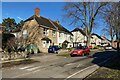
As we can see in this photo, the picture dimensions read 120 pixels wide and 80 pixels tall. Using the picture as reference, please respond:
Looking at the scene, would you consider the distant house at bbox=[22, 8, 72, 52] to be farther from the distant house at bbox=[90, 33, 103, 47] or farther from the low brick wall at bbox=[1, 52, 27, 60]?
the distant house at bbox=[90, 33, 103, 47]

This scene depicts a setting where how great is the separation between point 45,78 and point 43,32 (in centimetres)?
3376

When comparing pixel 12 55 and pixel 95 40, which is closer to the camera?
pixel 12 55

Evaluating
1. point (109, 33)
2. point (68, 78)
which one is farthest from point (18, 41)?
point (109, 33)

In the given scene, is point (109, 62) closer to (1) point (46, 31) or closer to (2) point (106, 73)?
(2) point (106, 73)

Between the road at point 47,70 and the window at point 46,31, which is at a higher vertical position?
the window at point 46,31

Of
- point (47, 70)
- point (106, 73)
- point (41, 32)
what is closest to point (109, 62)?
point (47, 70)

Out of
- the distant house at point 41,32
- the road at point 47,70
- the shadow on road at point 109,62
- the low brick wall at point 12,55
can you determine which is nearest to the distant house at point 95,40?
the distant house at point 41,32

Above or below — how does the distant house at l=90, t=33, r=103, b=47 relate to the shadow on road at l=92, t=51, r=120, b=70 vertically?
above

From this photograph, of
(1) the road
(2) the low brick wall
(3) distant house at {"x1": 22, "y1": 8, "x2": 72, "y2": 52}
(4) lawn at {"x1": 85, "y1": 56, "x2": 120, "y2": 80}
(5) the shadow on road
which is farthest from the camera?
(3) distant house at {"x1": 22, "y1": 8, "x2": 72, "y2": 52}

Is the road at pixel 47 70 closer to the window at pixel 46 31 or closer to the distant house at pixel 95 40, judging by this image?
the window at pixel 46 31

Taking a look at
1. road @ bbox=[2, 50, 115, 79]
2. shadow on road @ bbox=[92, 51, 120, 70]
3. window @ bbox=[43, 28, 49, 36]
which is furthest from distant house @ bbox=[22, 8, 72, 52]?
road @ bbox=[2, 50, 115, 79]

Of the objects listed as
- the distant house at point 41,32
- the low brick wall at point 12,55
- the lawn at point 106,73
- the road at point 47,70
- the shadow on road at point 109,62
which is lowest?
the road at point 47,70

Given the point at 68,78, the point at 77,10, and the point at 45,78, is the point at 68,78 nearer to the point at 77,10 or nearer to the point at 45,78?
the point at 45,78

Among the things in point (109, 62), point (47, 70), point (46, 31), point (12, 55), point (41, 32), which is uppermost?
point (46, 31)
